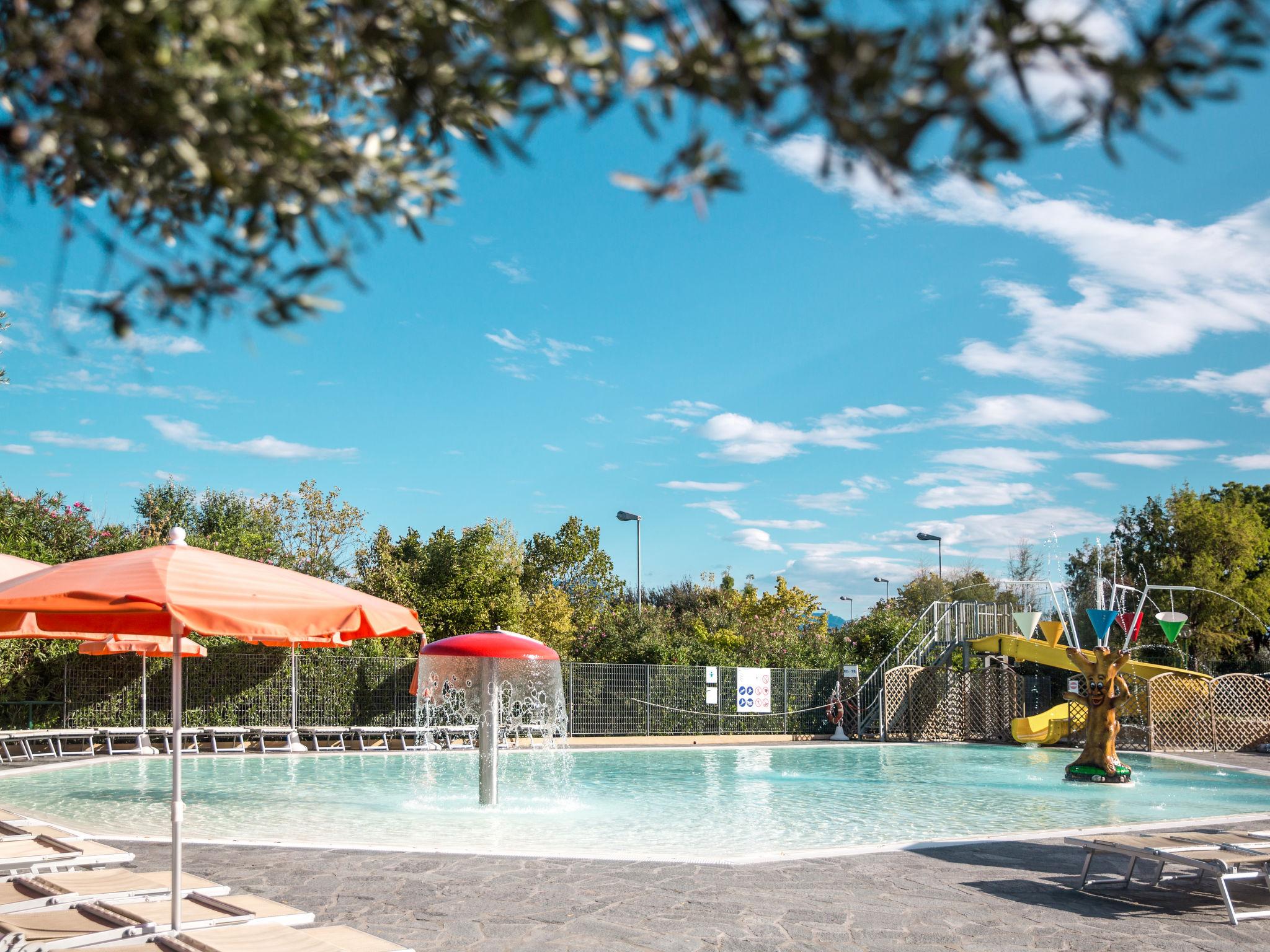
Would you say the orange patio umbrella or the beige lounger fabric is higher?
the orange patio umbrella

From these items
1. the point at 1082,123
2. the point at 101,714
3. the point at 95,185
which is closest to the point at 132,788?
the point at 101,714

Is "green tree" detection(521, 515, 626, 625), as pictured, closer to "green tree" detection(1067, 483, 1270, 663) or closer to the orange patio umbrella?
"green tree" detection(1067, 483, 1270, 663)

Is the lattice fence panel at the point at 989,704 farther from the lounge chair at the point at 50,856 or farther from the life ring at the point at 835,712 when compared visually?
the lounge chair at the point at 50,856

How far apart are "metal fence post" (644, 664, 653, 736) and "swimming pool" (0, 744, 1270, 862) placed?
3799mm

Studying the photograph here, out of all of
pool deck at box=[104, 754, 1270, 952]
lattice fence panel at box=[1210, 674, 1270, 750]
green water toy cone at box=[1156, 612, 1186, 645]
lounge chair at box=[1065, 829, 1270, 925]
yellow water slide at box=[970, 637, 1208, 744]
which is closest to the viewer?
pool deck at box=[104, 754, 1270, 952]

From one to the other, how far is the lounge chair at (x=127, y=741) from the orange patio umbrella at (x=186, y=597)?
50.9 ft

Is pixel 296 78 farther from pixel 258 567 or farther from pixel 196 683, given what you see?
pixel 196 683

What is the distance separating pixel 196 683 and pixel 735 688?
1315 centimetres

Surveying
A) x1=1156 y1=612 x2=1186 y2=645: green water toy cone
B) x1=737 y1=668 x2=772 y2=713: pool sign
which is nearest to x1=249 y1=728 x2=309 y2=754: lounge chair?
x1=737 y1=668 x2=772 y2=713: pool sign

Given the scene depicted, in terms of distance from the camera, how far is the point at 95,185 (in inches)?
117

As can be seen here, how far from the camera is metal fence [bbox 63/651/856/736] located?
22.3 meters

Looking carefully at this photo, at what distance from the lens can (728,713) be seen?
93.7 ft

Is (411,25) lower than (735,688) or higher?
higher

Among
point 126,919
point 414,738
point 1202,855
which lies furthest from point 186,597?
point 414,738
